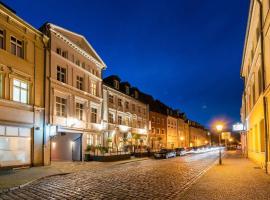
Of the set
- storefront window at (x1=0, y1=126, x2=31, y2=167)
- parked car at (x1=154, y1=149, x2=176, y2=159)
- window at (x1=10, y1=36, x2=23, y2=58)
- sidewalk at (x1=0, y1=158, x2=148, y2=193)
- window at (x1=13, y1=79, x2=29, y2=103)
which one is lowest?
parked car at (x1=154, y1=149, x2=176, y2=159)

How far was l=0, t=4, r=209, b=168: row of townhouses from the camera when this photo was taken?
22.2 meters

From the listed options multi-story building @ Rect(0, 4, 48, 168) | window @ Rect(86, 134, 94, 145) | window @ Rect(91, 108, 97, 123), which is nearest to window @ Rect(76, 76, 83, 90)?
window @ Rect(91, 108, 97, 123)

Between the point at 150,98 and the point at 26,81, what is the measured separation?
47279mm

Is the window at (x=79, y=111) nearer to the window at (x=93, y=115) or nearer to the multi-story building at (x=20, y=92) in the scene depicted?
the window at (x=93, y=115)

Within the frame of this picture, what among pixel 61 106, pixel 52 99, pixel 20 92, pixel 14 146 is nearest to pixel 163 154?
pixel 61 106

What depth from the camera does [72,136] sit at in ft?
109

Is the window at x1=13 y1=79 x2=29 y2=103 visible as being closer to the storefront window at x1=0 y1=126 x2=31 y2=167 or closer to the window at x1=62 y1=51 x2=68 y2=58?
the storefront window at x1=0 y1=126 x2=31 y2=167

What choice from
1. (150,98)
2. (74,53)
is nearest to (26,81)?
(74,53)

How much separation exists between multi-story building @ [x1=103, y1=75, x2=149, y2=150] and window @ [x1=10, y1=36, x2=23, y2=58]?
17.0m

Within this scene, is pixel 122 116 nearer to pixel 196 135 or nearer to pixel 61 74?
pixel 61 74

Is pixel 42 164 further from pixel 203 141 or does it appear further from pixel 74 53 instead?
pixel 203 141

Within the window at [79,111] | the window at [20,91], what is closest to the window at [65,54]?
the window at [79,111]

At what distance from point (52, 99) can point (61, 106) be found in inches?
86.2

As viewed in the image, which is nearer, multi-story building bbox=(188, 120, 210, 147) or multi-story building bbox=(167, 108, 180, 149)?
multi-story building bbox=(167, 108, 180, 149)
